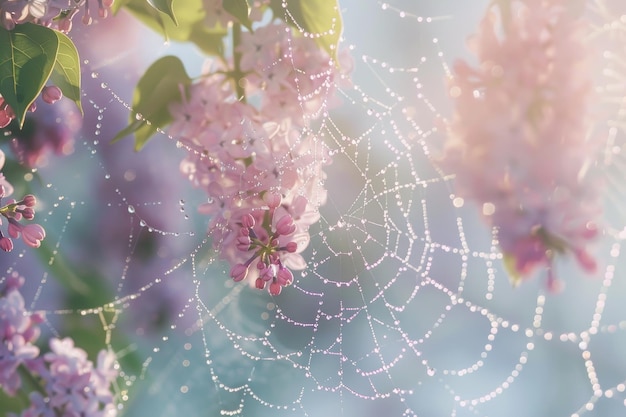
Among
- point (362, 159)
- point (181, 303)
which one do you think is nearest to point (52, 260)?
point (181, 303)

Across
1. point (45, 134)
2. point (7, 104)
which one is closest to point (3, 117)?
point (7, 104)

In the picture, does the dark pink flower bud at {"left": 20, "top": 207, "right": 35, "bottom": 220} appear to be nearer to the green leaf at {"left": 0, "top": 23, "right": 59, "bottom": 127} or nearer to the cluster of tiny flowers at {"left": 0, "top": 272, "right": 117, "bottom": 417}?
the green leaf at {"left": 0, "top": 23, "right": 59, "bottom": 127}

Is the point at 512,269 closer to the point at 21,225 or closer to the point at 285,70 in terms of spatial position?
the point at 285,70

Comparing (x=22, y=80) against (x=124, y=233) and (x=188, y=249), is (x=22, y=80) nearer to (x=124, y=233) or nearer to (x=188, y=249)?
(x=188, y=249)

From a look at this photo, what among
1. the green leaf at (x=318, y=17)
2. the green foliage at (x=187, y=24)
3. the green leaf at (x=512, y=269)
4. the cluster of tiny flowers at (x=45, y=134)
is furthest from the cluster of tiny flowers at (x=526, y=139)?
the cluster of tiny flowers at (x=45, y=134)

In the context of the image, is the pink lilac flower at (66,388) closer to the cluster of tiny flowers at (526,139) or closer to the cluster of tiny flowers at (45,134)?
the cluster of tiny flowers at (45,134)

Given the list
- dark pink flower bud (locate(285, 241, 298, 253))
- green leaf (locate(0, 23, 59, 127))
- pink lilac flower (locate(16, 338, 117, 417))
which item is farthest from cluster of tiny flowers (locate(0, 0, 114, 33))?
pink lilac flower (locate(16, 338, 117, 417))
